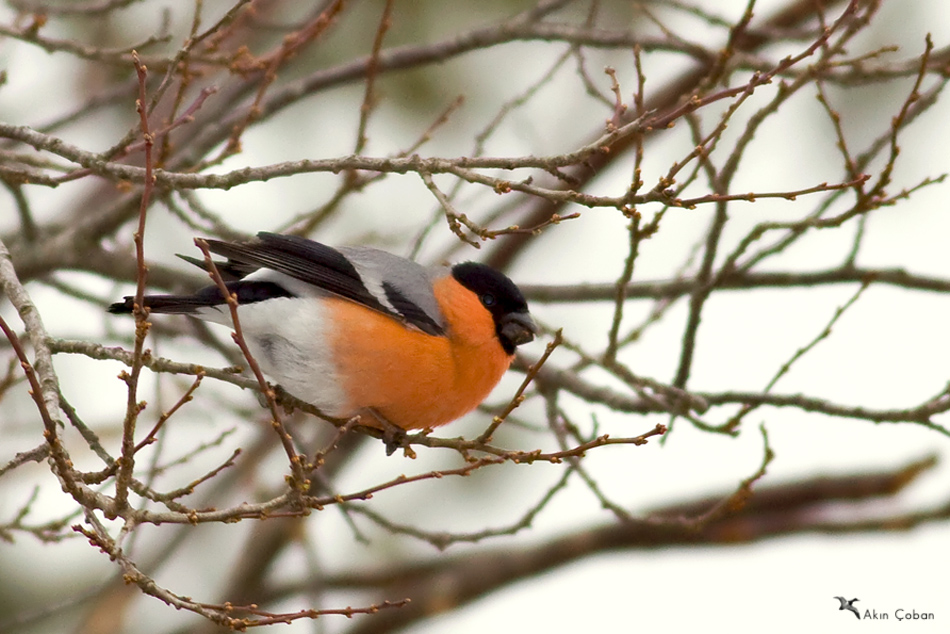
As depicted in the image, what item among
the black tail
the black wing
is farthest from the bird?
the black tail

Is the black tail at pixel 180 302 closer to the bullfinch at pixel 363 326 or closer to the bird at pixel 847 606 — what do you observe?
the bullfinch at pixel 363 326

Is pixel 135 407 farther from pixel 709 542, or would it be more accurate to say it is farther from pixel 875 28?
pixel 875 28

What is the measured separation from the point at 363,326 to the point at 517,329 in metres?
0.69

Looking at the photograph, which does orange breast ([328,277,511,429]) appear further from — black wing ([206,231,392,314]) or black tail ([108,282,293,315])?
black tail ([108,282,293,315])

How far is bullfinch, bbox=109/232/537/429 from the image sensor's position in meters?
4.11

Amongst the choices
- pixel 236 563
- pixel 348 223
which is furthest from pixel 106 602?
pixel 348 223

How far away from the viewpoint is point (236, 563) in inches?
282

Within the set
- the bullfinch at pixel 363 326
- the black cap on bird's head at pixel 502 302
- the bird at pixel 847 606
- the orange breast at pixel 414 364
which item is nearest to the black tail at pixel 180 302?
the bullfinch at pixel 363 326

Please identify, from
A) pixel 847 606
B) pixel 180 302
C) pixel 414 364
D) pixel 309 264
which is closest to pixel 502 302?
pixel 414 364

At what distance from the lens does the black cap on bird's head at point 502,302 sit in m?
4.55

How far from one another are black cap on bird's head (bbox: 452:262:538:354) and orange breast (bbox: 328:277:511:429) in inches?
2.0

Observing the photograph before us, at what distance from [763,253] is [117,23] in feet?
20.2

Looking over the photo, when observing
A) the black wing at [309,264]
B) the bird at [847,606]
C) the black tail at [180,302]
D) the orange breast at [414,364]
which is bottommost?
the bird at [847,606]

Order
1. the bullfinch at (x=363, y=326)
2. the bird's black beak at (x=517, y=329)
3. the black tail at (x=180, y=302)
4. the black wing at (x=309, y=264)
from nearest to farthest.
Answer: the black tail at (x=180, y=302) → the bullfinch at (x=363, y=326) → the black wing at (x=309, y=264) → the bird's black beak at (x=517, y=329)
